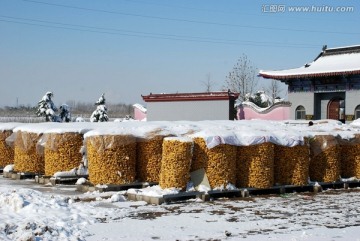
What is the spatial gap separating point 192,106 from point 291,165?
20255mm

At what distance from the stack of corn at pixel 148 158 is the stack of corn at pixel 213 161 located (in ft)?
4.50

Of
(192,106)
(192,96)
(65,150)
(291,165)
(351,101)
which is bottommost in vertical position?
(291,165)

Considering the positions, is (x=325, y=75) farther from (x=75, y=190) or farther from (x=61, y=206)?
(x=61, y=206)

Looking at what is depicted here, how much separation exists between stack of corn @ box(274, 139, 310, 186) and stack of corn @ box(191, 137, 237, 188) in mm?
1748

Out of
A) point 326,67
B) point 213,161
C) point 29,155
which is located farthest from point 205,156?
point 326,67

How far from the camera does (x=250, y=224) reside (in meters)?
9.16

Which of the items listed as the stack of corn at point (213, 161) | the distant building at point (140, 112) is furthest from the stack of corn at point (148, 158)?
the distant building at point (140, 112)

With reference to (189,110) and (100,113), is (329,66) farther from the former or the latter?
(100,113)

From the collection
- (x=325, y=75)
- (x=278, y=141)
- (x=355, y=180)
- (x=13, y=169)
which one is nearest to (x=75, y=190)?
(x=13, y=169)

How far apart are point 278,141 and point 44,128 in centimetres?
706

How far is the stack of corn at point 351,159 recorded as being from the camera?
14.6 metres

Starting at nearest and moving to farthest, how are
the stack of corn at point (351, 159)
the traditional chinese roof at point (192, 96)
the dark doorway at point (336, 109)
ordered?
the stack of corn at point (351, 159) → the dark doorway at point (336, 109) → the traditional chinese roof at point (192, 96)

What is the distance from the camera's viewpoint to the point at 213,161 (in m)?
12.1

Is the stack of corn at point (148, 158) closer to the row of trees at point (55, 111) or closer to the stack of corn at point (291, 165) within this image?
the stack of corn at point (291, 165)
